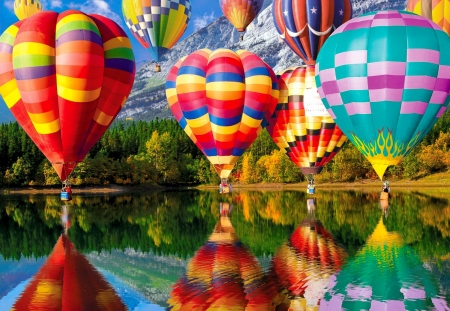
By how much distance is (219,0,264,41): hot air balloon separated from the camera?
43562 mm

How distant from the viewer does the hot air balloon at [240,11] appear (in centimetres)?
4356

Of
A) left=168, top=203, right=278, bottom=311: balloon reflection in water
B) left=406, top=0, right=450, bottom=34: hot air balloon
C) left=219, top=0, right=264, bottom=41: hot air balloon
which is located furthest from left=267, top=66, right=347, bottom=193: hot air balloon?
left=168, top=203, right=278, bottom=311: balloon reflection in water

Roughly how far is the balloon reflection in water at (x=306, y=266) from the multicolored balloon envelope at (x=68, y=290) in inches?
140

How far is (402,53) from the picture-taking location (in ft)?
71.9

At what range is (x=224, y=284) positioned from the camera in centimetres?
1411

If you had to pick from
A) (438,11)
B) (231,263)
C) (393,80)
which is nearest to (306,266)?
(231,263)

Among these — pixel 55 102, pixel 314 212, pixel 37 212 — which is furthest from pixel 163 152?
pixel 55 102

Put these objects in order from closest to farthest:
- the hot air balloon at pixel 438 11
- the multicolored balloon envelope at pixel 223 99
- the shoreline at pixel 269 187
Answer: the multicolored balloon envelope at pixel 223 99 < the hot air balloon at pixel 438 11 < the shoreline at pixel 269 187

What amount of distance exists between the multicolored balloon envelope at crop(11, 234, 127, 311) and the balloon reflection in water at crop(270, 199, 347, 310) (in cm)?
355

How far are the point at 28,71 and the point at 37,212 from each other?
14395 mm

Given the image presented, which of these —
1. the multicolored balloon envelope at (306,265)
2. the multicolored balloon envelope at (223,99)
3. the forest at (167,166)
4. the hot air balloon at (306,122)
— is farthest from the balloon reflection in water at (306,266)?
the forest at (167,166)

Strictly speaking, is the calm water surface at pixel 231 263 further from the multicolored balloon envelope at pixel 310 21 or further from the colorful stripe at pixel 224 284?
the multicolored balloon envelope at pixel 310 21

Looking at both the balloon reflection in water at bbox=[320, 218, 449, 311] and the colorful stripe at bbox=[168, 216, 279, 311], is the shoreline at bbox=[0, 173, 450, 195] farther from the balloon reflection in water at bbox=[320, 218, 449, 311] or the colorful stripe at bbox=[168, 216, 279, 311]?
the balloon reflection in water at bbox=[320, 218, 449, 311]

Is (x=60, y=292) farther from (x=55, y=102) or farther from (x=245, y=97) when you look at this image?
(x=245, y=97)
